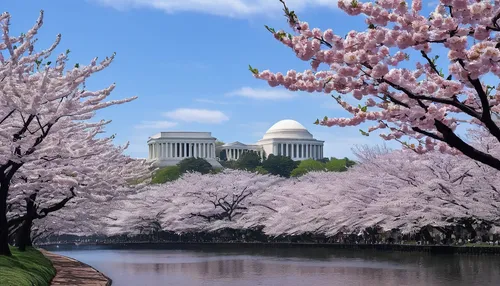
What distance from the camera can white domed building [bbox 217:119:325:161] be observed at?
188750 millimetres

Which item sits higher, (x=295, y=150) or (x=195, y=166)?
(x=295, y=150)

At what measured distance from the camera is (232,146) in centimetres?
19438

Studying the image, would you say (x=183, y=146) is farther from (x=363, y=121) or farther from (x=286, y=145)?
(x=363, y=121)

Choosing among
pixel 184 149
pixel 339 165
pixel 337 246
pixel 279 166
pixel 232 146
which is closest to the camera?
pixel 337 246

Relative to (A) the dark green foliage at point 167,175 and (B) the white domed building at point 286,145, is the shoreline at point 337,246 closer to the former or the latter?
(A) the dark green foliage at point 167,175

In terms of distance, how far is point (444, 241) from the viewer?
47000 mm

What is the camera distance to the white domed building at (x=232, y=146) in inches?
7096

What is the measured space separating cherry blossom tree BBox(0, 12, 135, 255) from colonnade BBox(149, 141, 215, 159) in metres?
158

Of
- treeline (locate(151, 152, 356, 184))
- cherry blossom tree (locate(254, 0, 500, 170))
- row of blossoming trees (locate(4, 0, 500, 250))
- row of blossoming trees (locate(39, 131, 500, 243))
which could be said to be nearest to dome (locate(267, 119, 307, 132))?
treeline (locate(151, 152, 356, 184))

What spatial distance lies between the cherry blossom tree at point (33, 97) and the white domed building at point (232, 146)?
474ft

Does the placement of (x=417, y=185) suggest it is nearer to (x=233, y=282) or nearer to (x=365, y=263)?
(x=365, y=263)

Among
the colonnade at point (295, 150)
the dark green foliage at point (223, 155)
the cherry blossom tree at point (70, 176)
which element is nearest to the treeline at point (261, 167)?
the colonnade at point (295, 150)

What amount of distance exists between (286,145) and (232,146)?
15466 millimetres

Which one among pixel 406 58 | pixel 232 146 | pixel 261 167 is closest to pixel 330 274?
pixel 406 58
